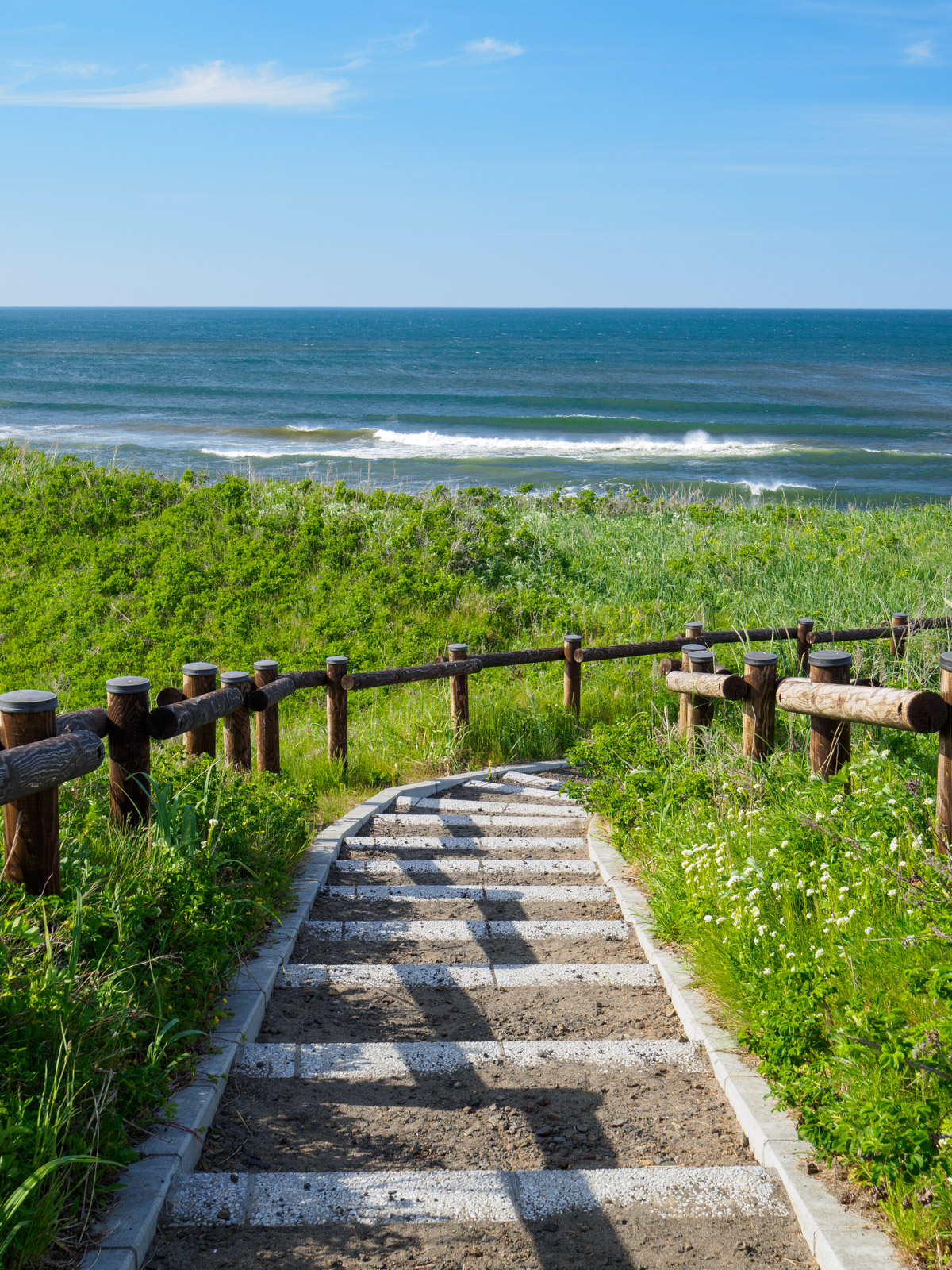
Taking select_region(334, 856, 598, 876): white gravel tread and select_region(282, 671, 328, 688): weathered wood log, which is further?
select_region(282, 671, 328, 688): weathered wood log

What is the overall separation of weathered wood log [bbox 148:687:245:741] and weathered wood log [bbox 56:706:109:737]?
209 millimetres

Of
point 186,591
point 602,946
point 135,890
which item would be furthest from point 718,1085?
point 186,591

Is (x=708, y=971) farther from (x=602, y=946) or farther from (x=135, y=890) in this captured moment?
(x=135, y=890)

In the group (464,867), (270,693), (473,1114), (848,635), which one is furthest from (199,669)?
(848,635)

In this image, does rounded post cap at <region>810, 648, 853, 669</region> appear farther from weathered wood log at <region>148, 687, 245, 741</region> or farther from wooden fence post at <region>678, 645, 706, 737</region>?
weathered wood log at <region>148, 687, 245, 741</region>

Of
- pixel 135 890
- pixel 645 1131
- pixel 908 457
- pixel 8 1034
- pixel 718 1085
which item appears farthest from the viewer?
pixel 908 457

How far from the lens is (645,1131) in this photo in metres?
3.04

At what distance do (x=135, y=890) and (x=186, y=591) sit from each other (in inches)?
392

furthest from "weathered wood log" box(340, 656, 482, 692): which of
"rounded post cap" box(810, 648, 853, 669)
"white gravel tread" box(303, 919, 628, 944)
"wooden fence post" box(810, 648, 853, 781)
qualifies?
"rounded post cap" box(810, 648, 853, 669)

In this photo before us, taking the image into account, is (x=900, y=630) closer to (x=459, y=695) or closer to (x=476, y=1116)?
(x=459, y=695)

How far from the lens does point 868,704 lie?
3.87m

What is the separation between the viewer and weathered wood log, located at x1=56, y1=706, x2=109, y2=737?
3854 millimetres

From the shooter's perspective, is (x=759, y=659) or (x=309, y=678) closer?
(x=759, y=659)

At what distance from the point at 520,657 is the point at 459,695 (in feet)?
2.06
